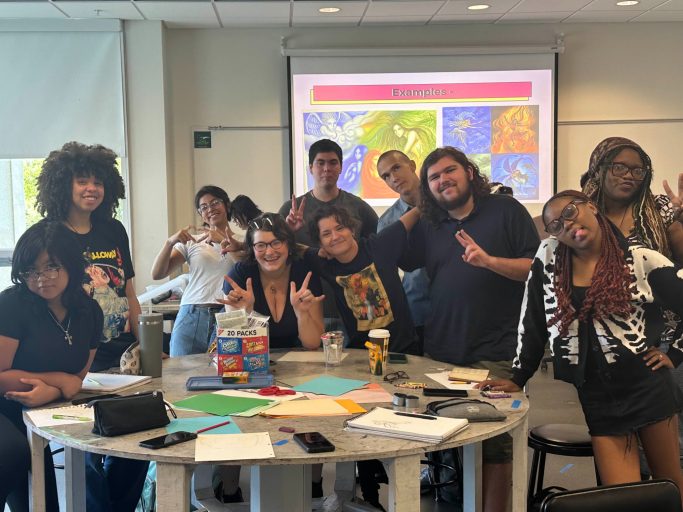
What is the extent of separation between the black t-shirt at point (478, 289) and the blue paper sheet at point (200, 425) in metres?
1.09

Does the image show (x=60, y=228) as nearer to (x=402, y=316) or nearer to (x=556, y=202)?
(x=402, y=316)

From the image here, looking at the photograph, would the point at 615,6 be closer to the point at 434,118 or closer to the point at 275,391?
the point at 434,118

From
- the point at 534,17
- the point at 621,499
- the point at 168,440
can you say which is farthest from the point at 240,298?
the point at 534,17

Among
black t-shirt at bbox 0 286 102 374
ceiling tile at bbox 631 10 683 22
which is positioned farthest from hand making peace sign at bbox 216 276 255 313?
ceiling tile at bbox 631 10 683 22

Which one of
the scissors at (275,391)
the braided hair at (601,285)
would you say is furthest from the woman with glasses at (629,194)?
the scissors at (275,391)

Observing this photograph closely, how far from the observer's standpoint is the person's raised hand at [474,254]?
246 centimetres

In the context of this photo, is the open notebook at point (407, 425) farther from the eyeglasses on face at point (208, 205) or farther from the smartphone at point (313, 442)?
the eyeglasses on face at point (208, 205)

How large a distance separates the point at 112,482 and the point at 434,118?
4121 mm

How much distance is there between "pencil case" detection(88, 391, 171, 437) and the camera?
5.56 ft

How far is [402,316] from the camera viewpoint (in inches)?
109

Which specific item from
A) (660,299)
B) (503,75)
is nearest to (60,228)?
(660,299)

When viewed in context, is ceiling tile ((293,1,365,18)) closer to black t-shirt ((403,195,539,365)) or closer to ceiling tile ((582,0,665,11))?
ceiling tile ((582,0,665,11))

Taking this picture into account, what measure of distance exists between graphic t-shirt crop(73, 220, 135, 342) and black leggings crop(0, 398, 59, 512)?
53cm

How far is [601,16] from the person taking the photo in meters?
5.41
